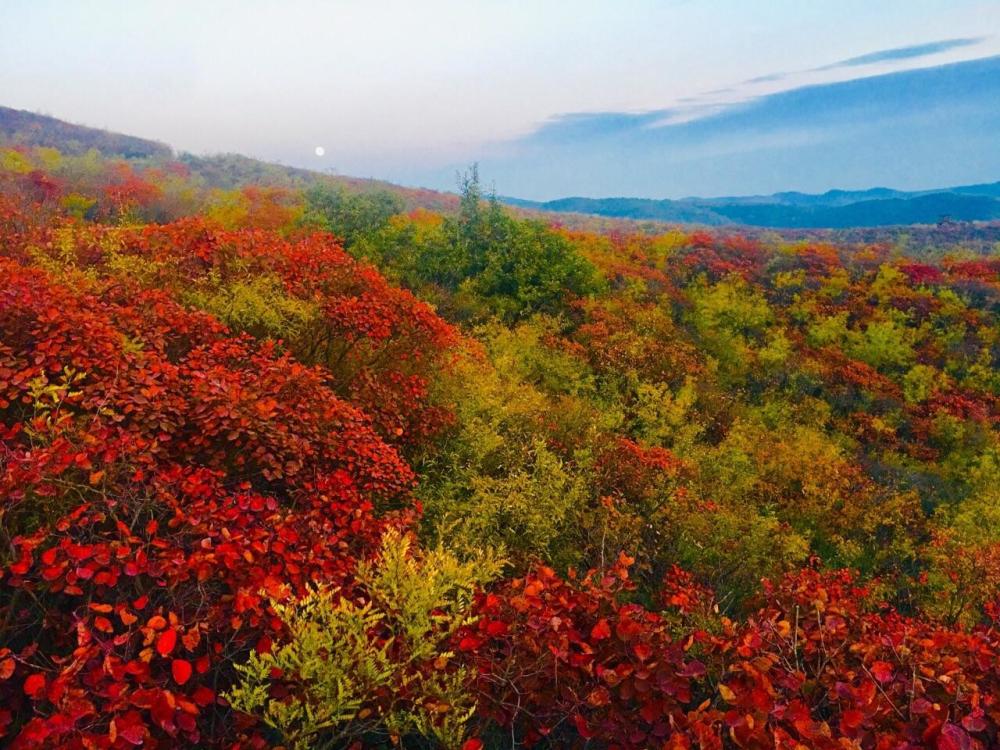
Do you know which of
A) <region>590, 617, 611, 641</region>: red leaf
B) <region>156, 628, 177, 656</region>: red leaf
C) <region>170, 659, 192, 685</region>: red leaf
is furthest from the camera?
<region>590, 617, 611, 641</region>: red leaf

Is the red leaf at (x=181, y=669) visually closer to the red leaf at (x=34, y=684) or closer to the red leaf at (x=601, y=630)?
the red leaf at (x=34, y=684)

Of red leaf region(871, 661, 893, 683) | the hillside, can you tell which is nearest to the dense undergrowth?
red leaf region(871, 661, 893, 683)

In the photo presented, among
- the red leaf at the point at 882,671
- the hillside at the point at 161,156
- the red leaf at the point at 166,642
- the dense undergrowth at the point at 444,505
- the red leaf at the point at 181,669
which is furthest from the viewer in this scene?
the hillside at the point at 161,156

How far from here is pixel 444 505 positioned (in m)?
15.4

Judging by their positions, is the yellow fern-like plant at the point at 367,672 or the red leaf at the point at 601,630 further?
the red leaf at the point at 601,630

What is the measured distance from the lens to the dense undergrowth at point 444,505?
6.28m

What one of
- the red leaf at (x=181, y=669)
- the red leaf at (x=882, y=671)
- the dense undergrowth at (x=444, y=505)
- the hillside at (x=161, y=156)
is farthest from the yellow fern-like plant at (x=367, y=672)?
the hillside at (x=161, y=156)

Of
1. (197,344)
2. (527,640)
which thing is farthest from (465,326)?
(527,640)

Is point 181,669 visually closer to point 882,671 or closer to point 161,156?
point 882,671

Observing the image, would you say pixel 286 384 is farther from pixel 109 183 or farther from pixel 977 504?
pixel 109 183

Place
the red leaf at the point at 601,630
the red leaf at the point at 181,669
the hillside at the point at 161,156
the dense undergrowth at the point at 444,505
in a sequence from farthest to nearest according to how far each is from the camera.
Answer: the hillside at the point at 161,156
the red leaf at the point at 601,630
the dense undergrowth at the point at 444,505
the red leaf at the point at 181,669

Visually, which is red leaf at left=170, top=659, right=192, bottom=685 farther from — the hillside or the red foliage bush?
the hillside

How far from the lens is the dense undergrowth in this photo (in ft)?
20.6

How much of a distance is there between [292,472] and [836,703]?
7.85 metres
